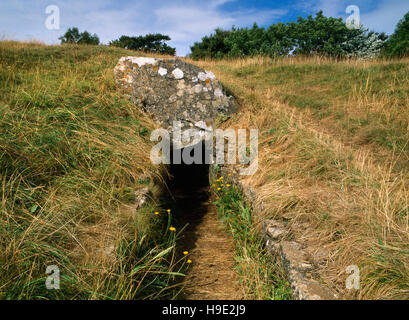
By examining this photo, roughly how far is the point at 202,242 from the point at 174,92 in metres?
2.98

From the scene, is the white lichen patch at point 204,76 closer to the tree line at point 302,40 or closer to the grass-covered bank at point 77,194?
the grass-covered bank at point 77,194

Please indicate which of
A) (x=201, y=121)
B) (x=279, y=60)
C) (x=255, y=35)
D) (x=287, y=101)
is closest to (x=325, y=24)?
(x=255, y=35)

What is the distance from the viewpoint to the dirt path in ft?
8.82

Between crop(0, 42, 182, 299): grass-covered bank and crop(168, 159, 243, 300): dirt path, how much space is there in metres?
0.31

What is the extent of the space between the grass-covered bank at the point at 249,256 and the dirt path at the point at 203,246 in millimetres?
127

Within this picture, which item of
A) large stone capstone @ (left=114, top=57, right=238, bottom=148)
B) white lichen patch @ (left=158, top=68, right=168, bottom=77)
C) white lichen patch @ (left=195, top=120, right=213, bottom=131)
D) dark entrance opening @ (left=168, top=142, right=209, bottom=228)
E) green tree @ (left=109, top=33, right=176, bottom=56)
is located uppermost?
green tree @ (left=109, top=33, right=176, bottom=56)

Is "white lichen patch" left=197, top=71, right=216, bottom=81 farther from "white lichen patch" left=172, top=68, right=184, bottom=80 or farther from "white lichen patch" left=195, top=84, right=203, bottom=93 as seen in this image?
"white lichen patch" left=172, top=68, right=184, bottom=80

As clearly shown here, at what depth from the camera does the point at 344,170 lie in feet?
10.8

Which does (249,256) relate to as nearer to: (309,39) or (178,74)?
(178,74)

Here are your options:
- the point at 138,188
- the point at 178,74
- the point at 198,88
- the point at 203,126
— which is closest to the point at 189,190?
the point at 203,126

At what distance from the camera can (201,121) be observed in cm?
505

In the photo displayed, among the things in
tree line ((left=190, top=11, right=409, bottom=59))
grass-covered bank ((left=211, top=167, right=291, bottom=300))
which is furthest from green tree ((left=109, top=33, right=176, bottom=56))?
grass-covered bank ((left=211, top=167, right=291, bottom=300))

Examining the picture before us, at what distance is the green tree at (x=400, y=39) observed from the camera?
15.5m

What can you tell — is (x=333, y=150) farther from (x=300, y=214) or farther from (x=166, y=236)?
(x=166, y=236)
